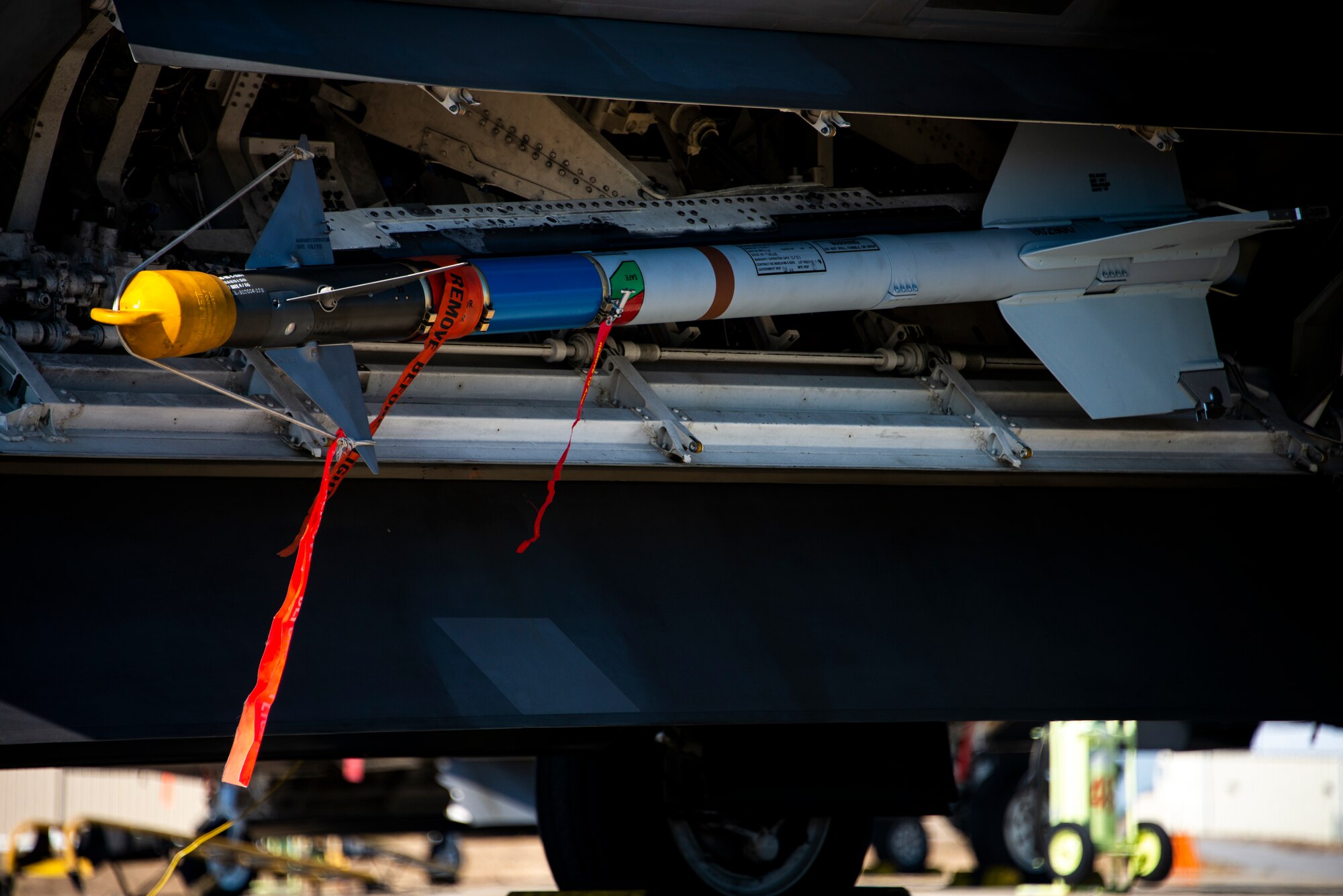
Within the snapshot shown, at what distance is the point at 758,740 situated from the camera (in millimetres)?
4793

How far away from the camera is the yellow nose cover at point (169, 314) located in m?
2.97

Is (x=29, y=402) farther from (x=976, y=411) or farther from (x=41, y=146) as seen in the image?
(x=976, y=411)

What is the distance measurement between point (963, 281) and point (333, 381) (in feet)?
7.25

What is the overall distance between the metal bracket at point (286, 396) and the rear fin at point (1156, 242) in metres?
2.50

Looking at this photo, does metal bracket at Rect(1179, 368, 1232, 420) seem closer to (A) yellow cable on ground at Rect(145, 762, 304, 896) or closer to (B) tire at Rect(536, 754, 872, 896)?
(B) tire at Rect(536, 754, 872, 896)

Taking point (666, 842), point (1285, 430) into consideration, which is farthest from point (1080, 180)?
point (666, 842)

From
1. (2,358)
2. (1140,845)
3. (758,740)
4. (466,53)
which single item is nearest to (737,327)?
(758,740)

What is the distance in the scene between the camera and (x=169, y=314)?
2.99 metres

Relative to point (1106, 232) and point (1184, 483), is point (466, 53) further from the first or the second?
point (1184, 483)

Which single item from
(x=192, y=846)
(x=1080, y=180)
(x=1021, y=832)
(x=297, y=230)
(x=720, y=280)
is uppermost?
(x=1080, y=180)

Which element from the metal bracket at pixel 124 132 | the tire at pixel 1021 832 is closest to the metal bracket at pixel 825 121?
the metal bracket at pixel 124 132

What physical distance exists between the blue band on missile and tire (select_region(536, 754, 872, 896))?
1.97 metres

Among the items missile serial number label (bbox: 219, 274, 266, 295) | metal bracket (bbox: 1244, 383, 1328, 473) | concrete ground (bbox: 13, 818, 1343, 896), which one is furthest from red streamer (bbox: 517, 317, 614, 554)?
concrete ground (bbox: 13, 818, 1343, 896)

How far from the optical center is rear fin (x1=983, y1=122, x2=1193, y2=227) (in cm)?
483
